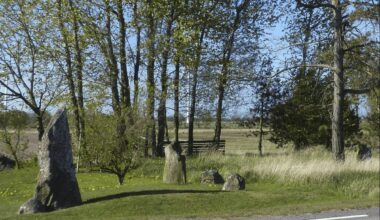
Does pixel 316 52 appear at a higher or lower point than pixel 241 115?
higher

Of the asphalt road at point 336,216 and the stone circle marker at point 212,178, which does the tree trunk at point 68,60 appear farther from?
the asphalt road at point 336,216

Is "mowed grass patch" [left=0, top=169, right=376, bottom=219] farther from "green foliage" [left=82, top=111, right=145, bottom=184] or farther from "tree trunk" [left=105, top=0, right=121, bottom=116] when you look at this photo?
"tree trunk" [left=105, top=0, right=121, bottom=116]

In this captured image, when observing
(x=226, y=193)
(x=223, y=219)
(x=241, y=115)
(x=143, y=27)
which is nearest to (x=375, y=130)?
(x=241, y=115)

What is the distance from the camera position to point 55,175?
12547 millimetres

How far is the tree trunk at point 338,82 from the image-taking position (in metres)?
19.6

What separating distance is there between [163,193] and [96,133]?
15.7 feet

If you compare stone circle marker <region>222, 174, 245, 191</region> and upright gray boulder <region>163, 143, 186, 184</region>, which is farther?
upright gray boulder <region>163, 143, 186, 184</region>

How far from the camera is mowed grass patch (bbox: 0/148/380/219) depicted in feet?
38.8

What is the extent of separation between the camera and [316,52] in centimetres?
2219

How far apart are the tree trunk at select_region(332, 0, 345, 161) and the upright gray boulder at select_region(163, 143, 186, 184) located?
6843 mm

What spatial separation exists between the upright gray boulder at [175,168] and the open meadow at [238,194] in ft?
2.80

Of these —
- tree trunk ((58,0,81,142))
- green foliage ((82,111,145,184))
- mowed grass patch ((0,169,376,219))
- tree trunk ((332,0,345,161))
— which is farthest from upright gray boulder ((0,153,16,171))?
tree trunk ((332,0,345,161))

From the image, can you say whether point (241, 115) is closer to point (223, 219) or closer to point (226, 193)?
point (226, 193)

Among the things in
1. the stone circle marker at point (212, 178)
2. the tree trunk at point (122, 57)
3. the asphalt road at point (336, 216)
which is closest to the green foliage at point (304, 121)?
the tree trunk at point (122, 57)
